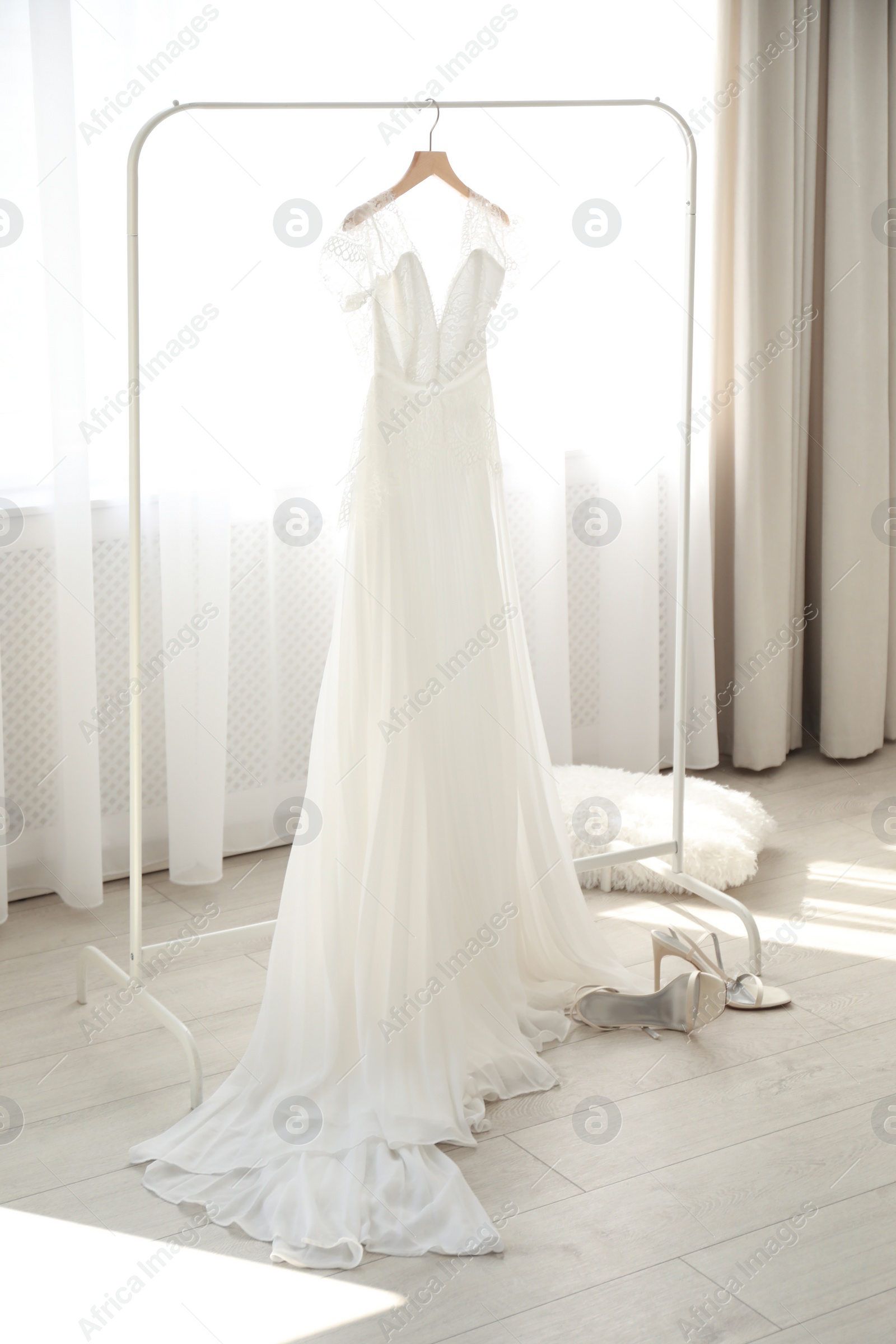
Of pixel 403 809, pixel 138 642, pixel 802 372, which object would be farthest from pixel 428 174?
pixel 802 372

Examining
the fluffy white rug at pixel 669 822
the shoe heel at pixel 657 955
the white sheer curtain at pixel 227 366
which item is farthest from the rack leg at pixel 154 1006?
the fluffy white rug at pixel 669 822

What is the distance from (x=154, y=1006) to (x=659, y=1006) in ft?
2.92

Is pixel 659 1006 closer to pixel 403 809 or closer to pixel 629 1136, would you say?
pixel 629 1136

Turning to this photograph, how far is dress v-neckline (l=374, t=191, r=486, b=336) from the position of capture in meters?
2.08

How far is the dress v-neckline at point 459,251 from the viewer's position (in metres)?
2.08

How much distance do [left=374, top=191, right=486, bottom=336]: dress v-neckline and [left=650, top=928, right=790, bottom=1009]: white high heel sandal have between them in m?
1.17

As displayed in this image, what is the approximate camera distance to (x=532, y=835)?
236 centimetres

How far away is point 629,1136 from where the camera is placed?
6.63 ft

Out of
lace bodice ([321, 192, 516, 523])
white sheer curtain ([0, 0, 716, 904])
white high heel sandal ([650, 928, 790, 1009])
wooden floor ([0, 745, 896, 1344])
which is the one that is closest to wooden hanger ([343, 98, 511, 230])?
lace bodice ([321, 192, 516, 523])

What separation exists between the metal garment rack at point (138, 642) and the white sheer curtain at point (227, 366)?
44 centimetres

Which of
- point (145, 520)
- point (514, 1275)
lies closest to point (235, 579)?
point (145, 520)

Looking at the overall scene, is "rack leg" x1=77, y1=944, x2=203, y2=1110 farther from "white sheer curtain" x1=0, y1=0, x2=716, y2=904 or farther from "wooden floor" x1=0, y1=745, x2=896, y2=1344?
"white sheer curtain" x1=0, y1=0, x2=716, y2=904

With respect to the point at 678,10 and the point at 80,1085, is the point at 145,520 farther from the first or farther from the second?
the point at 678,10

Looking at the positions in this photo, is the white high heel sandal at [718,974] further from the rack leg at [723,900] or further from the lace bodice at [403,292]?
the lace bodice at [403,292]
